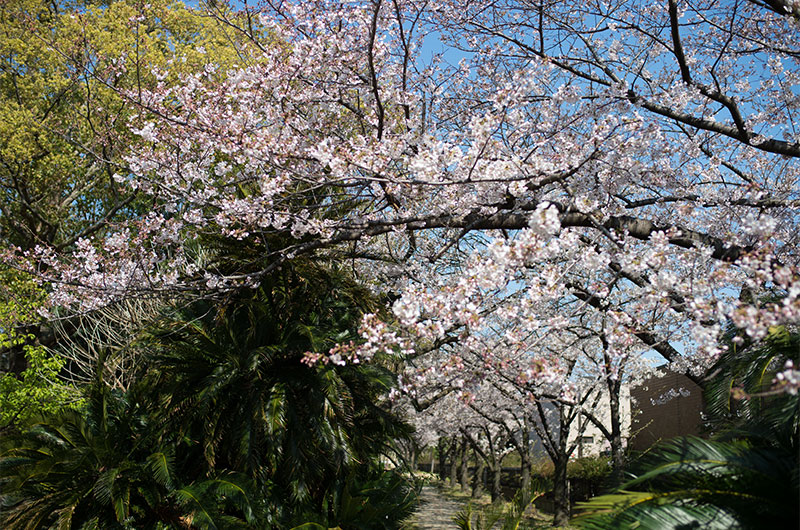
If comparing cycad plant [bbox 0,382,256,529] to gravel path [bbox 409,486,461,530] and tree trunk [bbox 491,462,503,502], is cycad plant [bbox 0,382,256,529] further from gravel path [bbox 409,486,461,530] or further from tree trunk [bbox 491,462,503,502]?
tree trunk [bbox 491,462,503,502]

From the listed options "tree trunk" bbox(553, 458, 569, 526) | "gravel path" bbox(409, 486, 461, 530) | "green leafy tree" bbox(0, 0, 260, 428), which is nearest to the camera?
"green leafy tree" bbox(0, 0, 260, 428)

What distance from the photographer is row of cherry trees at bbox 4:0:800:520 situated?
371 centimetres

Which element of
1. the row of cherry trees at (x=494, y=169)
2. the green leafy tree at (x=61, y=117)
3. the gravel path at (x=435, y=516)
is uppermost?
the green leafy tree at (x=61, y=117)

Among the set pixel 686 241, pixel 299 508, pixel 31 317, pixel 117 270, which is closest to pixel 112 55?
pixel 31 317

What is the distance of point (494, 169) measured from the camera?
4.18 m

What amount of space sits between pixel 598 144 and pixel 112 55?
12.4 m

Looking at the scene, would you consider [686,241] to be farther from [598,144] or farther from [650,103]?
[650,103]

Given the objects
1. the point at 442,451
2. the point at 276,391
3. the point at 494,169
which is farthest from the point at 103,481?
the point at 442,451

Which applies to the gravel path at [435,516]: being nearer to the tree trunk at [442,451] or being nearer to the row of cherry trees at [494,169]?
the row of cherry trees at [494,169]

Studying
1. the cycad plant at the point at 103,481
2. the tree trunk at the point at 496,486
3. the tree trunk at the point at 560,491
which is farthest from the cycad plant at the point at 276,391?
the tree trunk at the point at 496,486

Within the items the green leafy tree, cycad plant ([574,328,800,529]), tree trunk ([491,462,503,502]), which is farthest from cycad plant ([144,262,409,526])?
tree trunk ([491,462,503,502])

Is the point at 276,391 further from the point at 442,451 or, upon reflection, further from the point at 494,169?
the point at 442,451

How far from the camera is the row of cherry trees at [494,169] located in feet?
12.2

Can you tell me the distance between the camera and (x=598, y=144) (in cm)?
454
